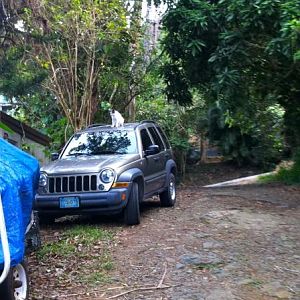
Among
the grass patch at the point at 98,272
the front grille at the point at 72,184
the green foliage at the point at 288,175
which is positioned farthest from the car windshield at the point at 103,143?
the green foliage at the point at 288,175

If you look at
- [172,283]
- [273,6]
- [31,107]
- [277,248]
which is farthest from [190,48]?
[31,107]

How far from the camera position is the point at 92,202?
823cm

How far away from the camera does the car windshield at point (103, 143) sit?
938 cm

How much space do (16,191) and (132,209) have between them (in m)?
4.00

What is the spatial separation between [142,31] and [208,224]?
832 cm

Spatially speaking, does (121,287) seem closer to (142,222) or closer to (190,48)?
(142,222)

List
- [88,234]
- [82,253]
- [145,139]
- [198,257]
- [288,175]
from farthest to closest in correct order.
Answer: [288,175]
[145,139]
[88,234]
[82,253]
[198,257]

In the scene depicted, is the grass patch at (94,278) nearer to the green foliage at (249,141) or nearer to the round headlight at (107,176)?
the round headlight at (107,176)

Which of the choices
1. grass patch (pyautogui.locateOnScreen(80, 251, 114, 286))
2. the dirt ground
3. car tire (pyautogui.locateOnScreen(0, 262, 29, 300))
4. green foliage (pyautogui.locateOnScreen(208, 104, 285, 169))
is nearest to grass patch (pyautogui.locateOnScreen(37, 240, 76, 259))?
the dirt ground

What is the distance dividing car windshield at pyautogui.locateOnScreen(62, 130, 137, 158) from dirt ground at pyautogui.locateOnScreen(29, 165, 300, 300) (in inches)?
48.1

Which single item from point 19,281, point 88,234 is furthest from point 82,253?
point 19,281

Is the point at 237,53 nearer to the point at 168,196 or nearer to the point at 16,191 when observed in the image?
the point at 168,196

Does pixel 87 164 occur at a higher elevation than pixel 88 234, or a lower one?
higher

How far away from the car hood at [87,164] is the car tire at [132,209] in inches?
19.2
